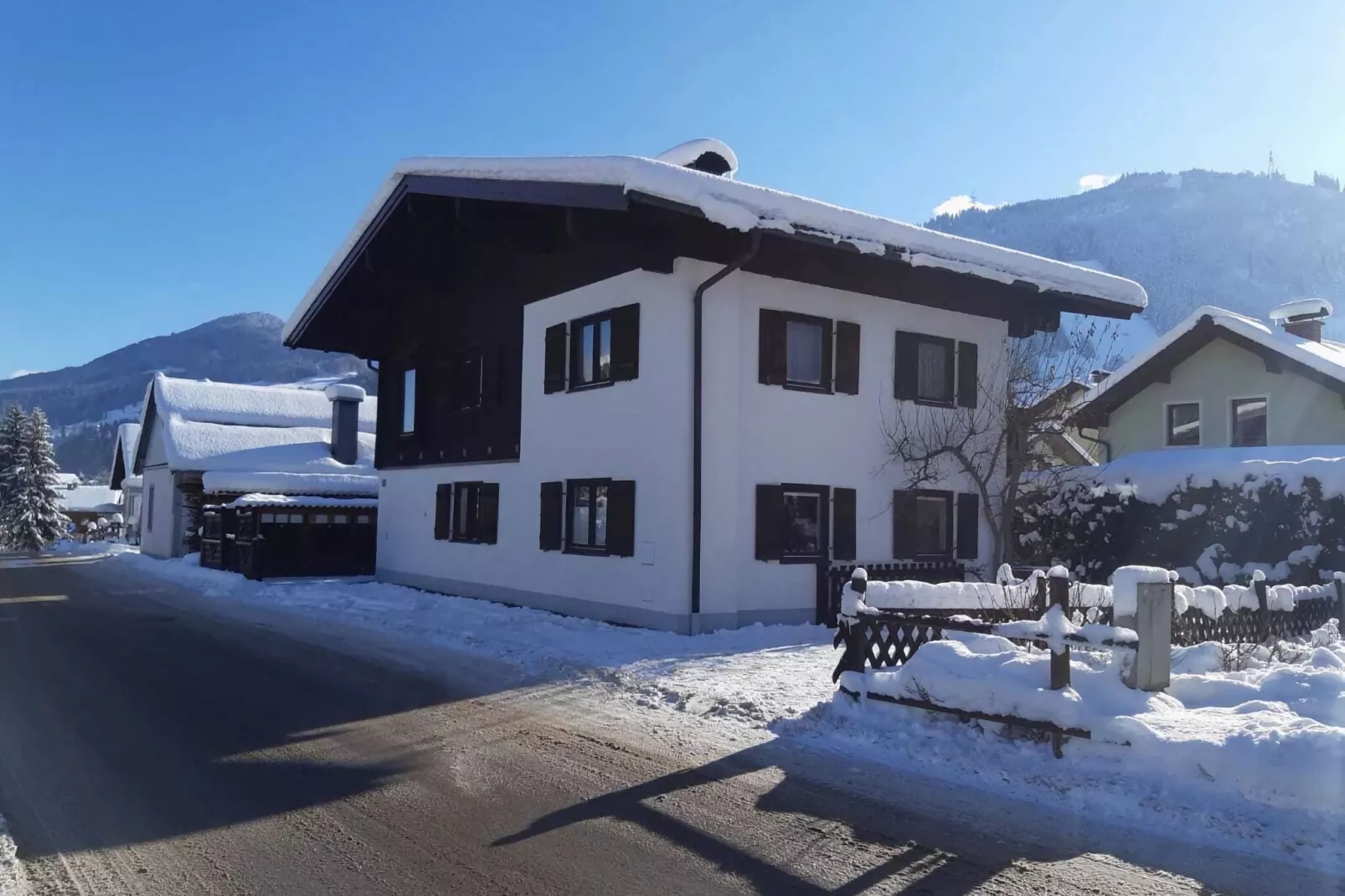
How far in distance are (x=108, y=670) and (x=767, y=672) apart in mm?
7369

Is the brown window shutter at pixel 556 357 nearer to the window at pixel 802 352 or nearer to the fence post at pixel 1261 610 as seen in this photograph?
the window at pixel 802 352

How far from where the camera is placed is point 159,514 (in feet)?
117

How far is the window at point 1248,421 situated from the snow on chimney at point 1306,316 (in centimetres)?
374

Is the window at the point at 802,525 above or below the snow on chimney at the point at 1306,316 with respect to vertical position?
below

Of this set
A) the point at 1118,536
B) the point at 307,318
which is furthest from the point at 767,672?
the point at 307,318

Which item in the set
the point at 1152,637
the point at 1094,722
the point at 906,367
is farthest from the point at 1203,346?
the point at 1094,722

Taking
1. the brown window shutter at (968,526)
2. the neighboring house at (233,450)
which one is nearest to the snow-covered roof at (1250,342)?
the brown window shutter at (968,526)

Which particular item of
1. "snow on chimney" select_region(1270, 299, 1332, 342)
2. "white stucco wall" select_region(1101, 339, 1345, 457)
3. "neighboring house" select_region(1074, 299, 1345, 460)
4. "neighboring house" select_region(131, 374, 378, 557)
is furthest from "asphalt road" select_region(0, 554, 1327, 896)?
"snow on chimney" select_region(1270, 299, 1332, 342)

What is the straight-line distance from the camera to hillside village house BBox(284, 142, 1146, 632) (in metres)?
13.6

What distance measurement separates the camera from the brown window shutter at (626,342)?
1451 cm

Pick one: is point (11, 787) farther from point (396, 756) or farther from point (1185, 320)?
point (1185, 320)

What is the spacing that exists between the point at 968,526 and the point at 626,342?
7.29 m

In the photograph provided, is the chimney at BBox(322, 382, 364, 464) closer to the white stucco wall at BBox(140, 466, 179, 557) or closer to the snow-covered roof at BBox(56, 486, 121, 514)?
the white stucco wall at BBox(140, 466, 179, 557)

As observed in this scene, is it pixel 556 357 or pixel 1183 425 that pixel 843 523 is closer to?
pixel 556 357
